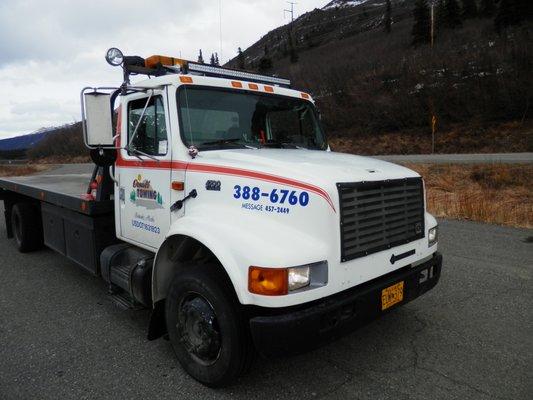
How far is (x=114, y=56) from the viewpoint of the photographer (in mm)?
4090

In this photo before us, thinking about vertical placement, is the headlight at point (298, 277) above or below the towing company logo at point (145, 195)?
below

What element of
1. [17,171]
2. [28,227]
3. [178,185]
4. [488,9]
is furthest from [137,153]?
[488,9]

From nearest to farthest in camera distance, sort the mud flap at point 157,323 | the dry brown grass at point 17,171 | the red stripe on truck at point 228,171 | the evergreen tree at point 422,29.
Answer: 1. the red stripe on truck at point 228,171
2. the mud flap at point 157,323
3. the dry brown grass at point 17,171
4. the evergreen tree at point 422,29

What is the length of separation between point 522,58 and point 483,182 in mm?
20780

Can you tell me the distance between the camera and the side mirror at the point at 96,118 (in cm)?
373

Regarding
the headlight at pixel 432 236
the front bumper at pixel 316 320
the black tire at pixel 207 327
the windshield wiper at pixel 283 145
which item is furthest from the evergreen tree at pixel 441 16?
the black tire at pixel 207 327

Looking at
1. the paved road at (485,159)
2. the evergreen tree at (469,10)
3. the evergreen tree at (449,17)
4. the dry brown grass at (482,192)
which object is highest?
the evergreen tree at (469,10)

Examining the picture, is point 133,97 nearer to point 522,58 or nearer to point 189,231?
point 189,231

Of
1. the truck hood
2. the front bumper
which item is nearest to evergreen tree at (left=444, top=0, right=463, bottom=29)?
the truck hood

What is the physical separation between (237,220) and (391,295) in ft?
4.17

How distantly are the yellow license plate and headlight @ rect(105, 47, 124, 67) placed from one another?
311cm

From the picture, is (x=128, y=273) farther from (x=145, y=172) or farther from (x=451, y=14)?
(x=451, y=14)

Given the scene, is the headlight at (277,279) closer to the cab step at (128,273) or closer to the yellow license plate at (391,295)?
the yellow license plate at (391,295)

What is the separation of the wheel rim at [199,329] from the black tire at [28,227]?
476cm
